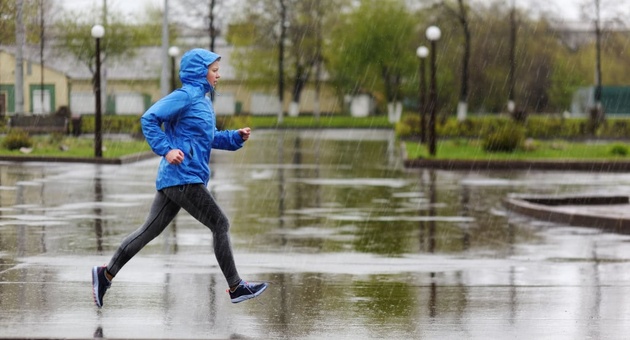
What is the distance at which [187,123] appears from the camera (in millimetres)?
7660

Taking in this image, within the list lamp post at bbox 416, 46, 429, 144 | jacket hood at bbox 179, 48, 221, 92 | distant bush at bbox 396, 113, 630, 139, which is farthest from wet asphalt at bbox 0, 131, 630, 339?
distant bush at bbox 396, 113, 630, 139

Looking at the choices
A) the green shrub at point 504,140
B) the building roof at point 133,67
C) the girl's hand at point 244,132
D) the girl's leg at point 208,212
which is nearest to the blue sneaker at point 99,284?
the girl's leg at point 208,212

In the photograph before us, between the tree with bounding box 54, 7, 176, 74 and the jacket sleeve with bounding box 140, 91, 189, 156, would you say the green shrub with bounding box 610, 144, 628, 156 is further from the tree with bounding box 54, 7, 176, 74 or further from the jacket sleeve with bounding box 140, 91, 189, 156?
the tree with bounding box 54, 7, 176, 74

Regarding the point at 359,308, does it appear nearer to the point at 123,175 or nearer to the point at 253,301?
the point at 253,301

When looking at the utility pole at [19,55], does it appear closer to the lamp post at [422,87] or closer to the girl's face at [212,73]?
the lamp post at [422,87]

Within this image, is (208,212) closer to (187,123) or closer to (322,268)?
(187,123)

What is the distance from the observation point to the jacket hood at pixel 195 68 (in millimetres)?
7777

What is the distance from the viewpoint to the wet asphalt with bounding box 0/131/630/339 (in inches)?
289

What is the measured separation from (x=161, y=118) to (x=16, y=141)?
2346 cm

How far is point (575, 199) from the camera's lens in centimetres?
1688

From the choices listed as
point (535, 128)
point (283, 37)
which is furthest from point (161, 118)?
point (283, 37)

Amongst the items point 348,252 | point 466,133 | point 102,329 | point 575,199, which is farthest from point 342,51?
point 102,329

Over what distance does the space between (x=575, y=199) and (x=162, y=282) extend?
30.4ft

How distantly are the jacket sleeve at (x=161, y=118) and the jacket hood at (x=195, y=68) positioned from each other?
152 millimetres
